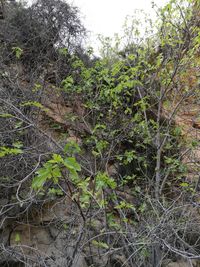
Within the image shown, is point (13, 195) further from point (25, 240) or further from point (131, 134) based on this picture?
point (131, 134)

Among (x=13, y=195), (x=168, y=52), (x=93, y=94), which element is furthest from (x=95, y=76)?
(x=13, y=195)

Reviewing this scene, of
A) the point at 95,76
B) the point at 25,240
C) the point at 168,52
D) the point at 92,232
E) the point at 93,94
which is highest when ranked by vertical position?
the point at 168,52

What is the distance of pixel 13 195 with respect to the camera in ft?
11.5

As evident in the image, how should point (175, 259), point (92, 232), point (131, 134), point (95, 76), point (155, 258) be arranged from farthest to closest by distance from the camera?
1. point (95, 76)
2. point (131, 134)
3. point (175, 259)
4. point (92, 232)
5. point (155, 258)

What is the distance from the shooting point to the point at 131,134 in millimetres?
4176

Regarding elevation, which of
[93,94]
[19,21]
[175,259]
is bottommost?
[175,259]

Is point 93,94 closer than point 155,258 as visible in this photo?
No

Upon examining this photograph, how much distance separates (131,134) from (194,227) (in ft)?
5.41

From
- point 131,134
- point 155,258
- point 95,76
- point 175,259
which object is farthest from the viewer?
point 95,76

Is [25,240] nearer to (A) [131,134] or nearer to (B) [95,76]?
(A) [131,134]

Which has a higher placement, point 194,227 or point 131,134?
point 131,134

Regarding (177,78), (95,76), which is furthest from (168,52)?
(95,76)

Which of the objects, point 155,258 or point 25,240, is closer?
point 155,258

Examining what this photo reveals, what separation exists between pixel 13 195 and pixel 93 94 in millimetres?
2264
